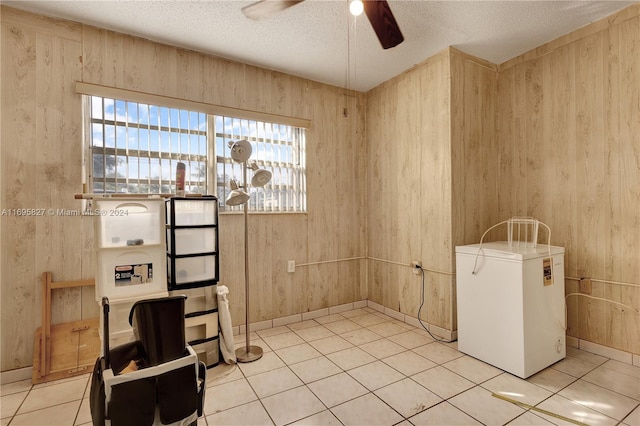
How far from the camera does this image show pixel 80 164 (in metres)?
2.45

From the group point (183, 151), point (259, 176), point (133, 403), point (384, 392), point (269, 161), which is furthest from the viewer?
point (269, 161)

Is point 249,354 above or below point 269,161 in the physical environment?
below

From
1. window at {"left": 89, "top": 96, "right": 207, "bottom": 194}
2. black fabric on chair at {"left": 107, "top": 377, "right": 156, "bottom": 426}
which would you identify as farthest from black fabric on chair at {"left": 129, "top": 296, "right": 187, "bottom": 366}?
window at {"left": 89, "top": 96, "right": 207, "bottom": 194}

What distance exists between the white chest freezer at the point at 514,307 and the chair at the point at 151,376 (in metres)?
2.10

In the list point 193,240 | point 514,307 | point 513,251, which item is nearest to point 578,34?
point 513,251

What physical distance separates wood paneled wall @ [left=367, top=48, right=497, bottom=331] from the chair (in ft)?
7.77

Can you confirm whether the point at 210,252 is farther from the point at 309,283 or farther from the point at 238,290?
the point at 309,283

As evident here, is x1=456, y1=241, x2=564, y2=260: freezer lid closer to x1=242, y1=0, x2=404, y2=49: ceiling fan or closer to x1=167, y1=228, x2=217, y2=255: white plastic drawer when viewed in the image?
x1=242, y1=0, x2=404, y2=49: ceiling fan

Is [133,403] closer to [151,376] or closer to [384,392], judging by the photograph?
[151,376]

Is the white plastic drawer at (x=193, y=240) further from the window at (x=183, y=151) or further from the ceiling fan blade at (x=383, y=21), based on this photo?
the ceiling fan blade at (x=383, y=21)

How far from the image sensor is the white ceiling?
229cm

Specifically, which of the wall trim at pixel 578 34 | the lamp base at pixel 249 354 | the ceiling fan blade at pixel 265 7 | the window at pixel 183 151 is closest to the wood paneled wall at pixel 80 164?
the window at pixel 183 151

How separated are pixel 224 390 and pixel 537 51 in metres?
3.88

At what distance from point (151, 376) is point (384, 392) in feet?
4.85
